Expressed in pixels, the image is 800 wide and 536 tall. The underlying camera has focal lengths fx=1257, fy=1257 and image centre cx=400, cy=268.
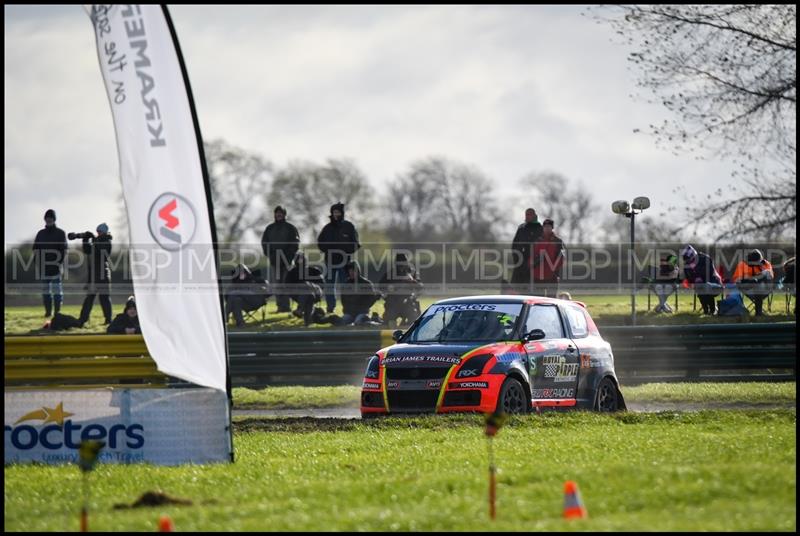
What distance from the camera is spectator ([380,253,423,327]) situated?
24.1 metres

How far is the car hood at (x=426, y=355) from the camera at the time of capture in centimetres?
1465

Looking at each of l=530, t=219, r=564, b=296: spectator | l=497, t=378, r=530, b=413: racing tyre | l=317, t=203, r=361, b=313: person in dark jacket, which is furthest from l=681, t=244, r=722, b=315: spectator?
l=497, t=378, r=530, b=413: racing tyre

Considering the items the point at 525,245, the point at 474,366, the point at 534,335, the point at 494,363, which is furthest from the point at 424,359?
the point at 525,245

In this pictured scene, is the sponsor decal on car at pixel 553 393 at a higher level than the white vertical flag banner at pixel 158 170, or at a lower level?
lower

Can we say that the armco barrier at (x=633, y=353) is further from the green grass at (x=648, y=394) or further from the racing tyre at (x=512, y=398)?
the racing tyre at (x=512, y=398)

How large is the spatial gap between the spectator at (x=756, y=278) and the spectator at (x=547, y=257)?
386cm

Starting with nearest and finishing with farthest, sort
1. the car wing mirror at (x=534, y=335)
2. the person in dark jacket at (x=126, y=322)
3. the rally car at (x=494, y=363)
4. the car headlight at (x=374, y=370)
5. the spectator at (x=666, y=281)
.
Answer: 1. the rally car at (x=494, y=363)
2. the car headlight at (x=374, y=370)
3. the car wing mirror at (x=534, y=335)
4. the person in dark jacket at (x=126, y=322)
5. the spectator at (x=666, y=281)

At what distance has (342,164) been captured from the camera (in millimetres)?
75125

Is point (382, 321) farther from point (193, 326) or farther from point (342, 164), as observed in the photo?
point (342, 164)

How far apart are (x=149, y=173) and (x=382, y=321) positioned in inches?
537

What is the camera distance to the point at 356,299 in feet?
80.1

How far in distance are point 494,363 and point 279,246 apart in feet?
36.7

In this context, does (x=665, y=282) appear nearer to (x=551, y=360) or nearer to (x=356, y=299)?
(x=356, y=299)

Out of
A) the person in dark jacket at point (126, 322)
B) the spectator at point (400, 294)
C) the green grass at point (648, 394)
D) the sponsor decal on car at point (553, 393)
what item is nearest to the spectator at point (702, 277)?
the green grass at point (648, 394)
